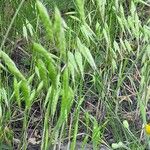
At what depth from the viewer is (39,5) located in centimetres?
64

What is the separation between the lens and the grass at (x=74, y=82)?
0.72 m

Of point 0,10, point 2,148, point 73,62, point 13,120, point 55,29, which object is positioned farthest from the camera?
point 0,10

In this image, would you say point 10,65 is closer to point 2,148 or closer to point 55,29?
point 55,29

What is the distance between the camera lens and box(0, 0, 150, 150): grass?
722 mm

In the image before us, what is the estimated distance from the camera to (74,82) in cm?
84

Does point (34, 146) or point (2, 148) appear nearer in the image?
point (2, 148)

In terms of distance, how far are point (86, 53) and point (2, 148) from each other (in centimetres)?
34

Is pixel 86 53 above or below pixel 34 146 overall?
above

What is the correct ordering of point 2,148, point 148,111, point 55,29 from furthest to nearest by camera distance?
point 148,111
point 2,148
point 55,29

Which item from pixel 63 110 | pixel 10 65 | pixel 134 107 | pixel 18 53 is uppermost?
pixel 10 65

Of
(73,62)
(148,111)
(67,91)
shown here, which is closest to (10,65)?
(67,91)

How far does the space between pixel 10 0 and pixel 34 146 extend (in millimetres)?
587

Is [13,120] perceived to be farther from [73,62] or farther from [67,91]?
[67,91]

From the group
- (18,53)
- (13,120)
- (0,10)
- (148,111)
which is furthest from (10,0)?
(148,111)
